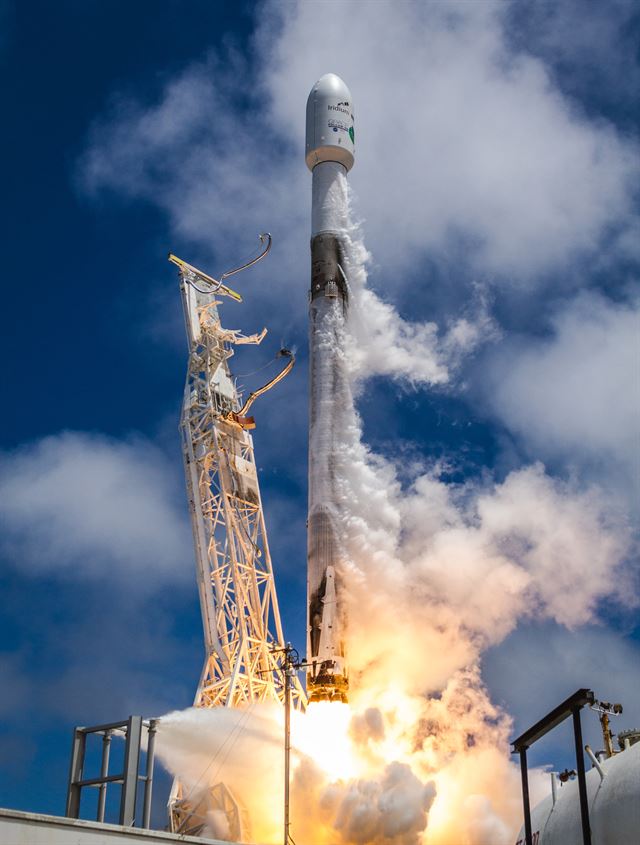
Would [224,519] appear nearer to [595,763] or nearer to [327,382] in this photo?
[327,382]

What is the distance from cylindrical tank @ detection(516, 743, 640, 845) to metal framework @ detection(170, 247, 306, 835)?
16213 millimetres

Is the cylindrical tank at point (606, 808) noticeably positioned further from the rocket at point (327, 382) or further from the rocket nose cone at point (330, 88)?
the rocket nose cone at point (330, 88)

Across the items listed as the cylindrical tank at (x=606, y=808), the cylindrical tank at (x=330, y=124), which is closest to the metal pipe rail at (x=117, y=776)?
the cylindrical tank at (x=606, y=808)

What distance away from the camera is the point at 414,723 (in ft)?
116

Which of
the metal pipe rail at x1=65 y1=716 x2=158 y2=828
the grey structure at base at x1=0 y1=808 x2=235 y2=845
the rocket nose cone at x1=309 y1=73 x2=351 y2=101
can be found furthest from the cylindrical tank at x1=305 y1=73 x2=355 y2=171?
the grey structure at base at x1=0 y1=808 x2=235 y2=845

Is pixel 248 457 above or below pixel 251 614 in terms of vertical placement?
above

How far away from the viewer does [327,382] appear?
39250 millimetres

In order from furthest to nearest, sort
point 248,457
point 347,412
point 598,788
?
point 248,457
point 347,412
point 598,788

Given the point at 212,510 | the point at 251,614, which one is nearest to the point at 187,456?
the point at 212,510

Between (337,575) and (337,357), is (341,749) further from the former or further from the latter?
(337,357)

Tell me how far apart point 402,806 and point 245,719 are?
7378 millimetres

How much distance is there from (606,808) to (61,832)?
1104 cm

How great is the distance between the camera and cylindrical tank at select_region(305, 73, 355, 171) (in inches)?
1678

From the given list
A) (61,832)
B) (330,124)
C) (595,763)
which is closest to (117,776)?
(61,832)
